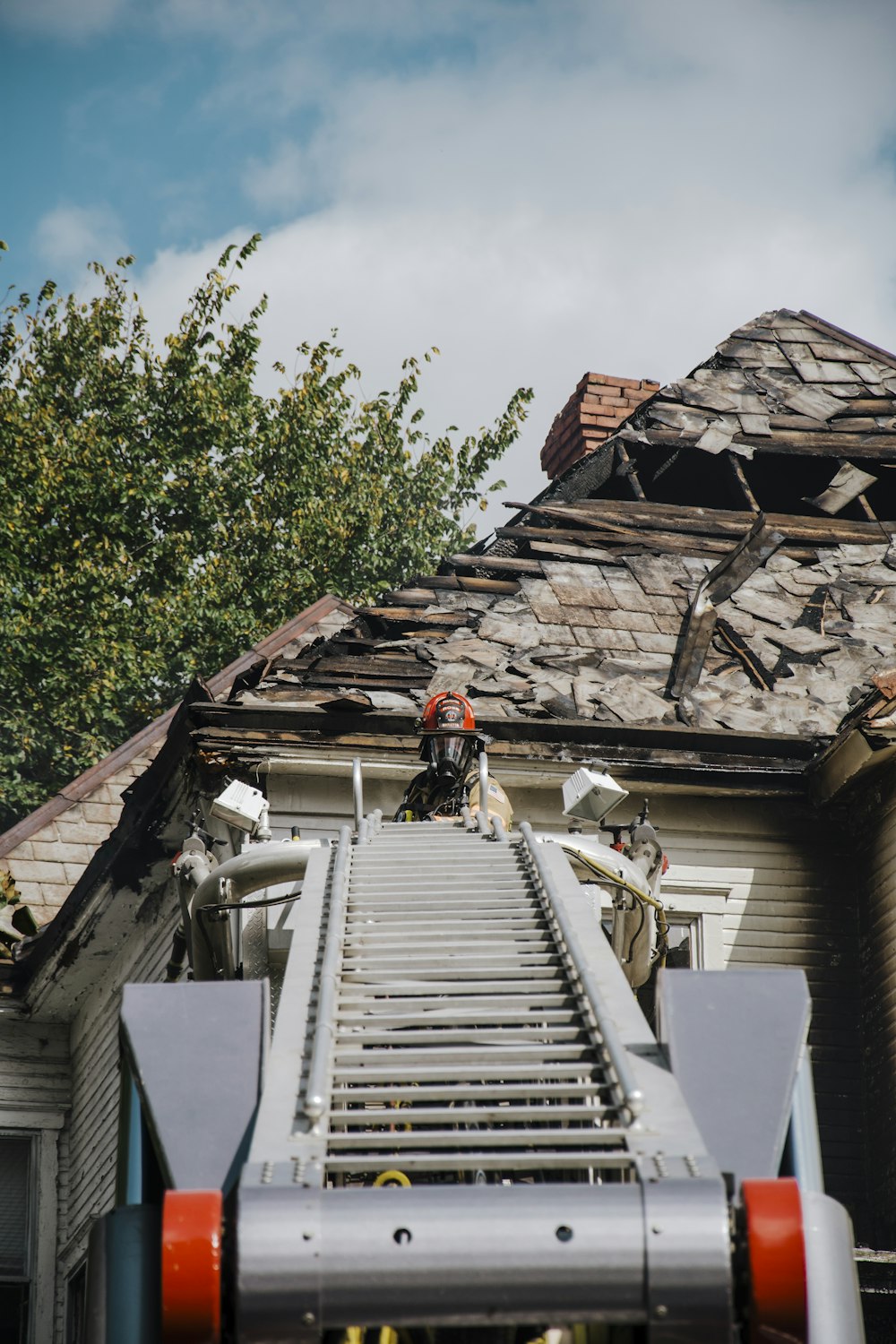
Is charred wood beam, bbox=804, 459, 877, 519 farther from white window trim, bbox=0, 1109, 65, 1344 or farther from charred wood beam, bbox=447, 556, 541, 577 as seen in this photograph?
white window trim, bbox=0, 1109, 65, 1344

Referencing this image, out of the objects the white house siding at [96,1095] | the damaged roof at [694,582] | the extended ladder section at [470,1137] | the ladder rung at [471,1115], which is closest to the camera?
the extended ladder section at [470,1137]

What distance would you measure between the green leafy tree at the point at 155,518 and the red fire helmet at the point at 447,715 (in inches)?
608

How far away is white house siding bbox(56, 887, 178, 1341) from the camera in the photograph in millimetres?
11859

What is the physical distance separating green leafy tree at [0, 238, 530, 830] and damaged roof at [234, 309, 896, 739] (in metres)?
11.1

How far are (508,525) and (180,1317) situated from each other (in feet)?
33.8

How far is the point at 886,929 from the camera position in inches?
405

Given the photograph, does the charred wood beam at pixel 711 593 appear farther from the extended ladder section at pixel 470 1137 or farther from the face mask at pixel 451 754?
the extended ladder section at pixel 470 1137

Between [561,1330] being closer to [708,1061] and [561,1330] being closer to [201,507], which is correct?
[708,1061]

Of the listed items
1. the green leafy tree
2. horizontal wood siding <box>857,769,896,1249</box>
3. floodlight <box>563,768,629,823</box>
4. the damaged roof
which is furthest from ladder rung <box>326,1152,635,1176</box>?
the green leafy tree

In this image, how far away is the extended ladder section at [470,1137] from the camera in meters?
3.30

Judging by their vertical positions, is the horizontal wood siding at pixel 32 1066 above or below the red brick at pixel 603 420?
below

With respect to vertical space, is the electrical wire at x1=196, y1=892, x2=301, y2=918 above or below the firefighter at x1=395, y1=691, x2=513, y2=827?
below

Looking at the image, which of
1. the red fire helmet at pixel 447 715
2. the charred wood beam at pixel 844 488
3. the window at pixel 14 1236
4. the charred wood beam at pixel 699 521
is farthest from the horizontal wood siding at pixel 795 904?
→ the window at pixel 14 1236

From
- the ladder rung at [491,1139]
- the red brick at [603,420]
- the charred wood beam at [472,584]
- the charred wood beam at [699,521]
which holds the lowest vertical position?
the ladder rung at [491,1139]
